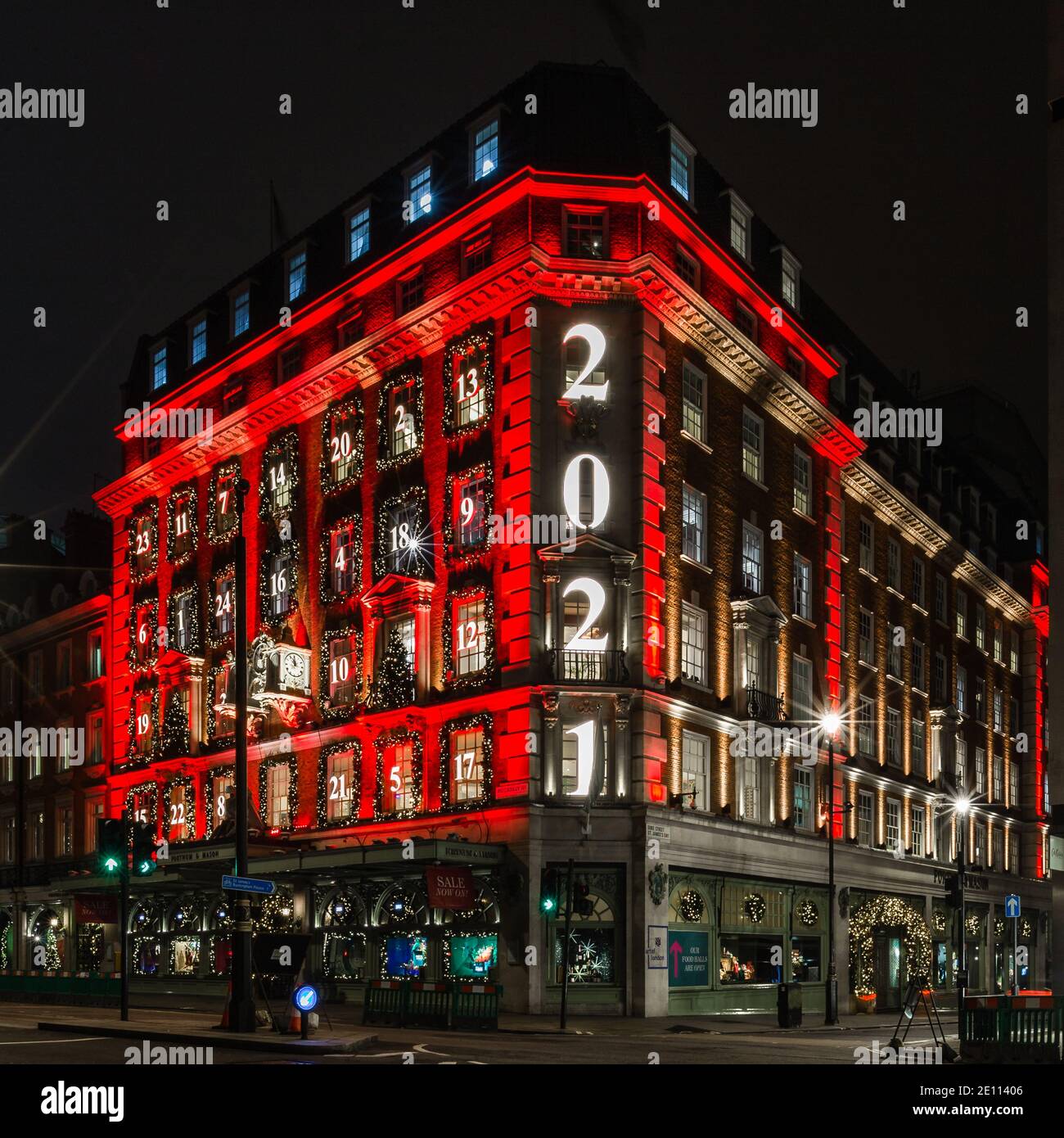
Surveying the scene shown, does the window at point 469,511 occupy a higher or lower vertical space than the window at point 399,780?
higher

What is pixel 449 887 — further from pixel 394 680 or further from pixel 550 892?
pixel 394 680

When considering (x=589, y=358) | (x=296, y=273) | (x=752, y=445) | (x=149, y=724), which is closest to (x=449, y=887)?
(x=589, y=358)

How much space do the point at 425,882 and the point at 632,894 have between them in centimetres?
563

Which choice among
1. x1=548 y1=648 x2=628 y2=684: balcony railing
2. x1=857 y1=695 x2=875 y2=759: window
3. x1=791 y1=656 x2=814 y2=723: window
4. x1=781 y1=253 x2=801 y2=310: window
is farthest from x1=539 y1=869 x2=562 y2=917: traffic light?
x1=781 y1=253 x2=801 y2=310: window

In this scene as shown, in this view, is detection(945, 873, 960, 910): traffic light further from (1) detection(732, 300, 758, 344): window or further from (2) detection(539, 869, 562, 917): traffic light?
(1) detection(732, 300, 758, 344): window

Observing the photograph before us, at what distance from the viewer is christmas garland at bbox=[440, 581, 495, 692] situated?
38906 mm

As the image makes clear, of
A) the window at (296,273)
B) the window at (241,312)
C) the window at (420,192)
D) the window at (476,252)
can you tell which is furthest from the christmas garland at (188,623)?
the window at (476,252)

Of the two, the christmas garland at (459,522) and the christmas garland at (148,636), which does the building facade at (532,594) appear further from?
the christmas garland at (148,636)

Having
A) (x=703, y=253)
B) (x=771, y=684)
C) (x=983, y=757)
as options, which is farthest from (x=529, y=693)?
(x=983, y=757)

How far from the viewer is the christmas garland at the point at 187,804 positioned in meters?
50.7

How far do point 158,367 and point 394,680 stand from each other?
22341mm

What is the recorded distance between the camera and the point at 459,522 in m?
40.8

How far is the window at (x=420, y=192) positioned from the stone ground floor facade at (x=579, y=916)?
60.0 feet
